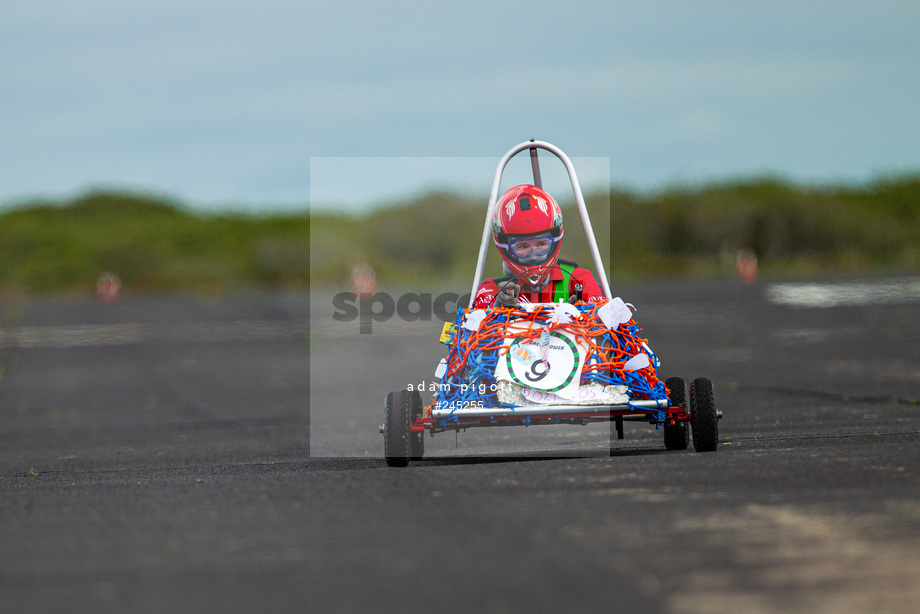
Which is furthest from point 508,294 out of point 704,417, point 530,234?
point 704,417

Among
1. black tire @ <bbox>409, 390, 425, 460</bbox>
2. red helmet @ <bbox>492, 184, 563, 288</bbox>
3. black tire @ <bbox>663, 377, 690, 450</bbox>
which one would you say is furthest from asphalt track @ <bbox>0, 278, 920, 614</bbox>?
red helmet @ <bbox>492, 184, 563, 288</bbox>

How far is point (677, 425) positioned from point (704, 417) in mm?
523

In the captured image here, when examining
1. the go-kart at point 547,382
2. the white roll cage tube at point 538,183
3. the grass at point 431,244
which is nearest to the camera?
the go-kart at point 547,382

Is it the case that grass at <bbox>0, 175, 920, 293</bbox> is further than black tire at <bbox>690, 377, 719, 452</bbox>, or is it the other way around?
grass at <bbox>0, 175, 920, 293</bbox>

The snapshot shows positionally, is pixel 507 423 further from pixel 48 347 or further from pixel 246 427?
pixel 48 347

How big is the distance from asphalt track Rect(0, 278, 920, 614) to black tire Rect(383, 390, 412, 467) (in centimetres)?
30

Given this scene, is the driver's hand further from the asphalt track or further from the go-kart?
→ the asphalt track

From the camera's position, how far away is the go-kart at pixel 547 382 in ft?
29.2

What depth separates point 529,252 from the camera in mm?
10109

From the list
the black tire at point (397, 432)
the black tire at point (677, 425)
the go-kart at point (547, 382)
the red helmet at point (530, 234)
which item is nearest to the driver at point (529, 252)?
the red helmet at point (530, 234)

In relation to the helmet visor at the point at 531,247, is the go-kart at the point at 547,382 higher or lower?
lower

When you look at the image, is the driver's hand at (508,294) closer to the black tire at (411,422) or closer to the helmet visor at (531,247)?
the helmet visor at (531,247)

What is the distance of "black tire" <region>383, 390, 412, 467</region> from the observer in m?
9.13

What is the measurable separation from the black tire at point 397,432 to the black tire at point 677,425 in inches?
78.4
